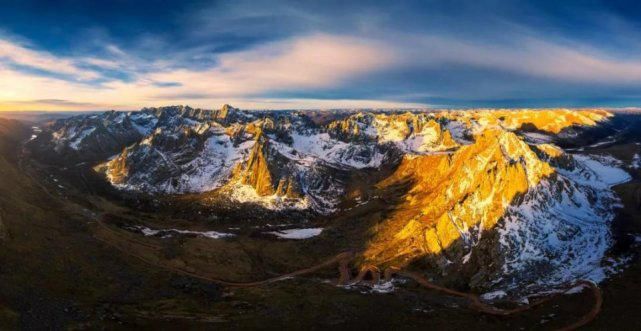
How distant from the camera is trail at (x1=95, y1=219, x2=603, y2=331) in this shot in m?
117

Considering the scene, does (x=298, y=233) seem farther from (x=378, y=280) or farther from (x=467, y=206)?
(x=467, y=206)

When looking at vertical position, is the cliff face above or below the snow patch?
above

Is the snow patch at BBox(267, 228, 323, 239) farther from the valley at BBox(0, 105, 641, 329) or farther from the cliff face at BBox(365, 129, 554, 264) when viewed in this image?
the cliff face at BBox(365, 129, 554, 264)

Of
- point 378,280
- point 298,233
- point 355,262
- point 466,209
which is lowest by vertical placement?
point 298,233

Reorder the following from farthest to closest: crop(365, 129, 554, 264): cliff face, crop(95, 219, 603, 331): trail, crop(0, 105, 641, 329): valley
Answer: crop(365, 129, 554, 264): cliff face → crop(95, 219, 603, 331): trail → crop(0, 105, 641, 329): valley

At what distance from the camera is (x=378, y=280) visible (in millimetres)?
140625

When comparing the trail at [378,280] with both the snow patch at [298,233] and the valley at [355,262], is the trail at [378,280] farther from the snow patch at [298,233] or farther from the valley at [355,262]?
the snow patch at [298,233]

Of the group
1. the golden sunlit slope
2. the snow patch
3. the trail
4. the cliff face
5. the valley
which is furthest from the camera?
the snow patch

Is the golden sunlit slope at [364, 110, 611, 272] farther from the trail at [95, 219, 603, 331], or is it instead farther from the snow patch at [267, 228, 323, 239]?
the snow patch at [267, 228, 323, 239]

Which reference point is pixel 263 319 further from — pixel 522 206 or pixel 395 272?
pixel 522 206

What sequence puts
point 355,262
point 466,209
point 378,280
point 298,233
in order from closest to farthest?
point 378,280
point 355,262
point 466,209
point 298,233

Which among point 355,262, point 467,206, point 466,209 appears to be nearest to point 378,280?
point 355,262

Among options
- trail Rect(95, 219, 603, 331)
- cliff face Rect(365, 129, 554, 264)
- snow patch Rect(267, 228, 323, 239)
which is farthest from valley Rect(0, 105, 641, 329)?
trail Rect(95, 219, 603, 331)

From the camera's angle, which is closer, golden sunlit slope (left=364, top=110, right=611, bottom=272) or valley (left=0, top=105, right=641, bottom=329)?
valley (left=0, top=105, right=641, bottom=329)
